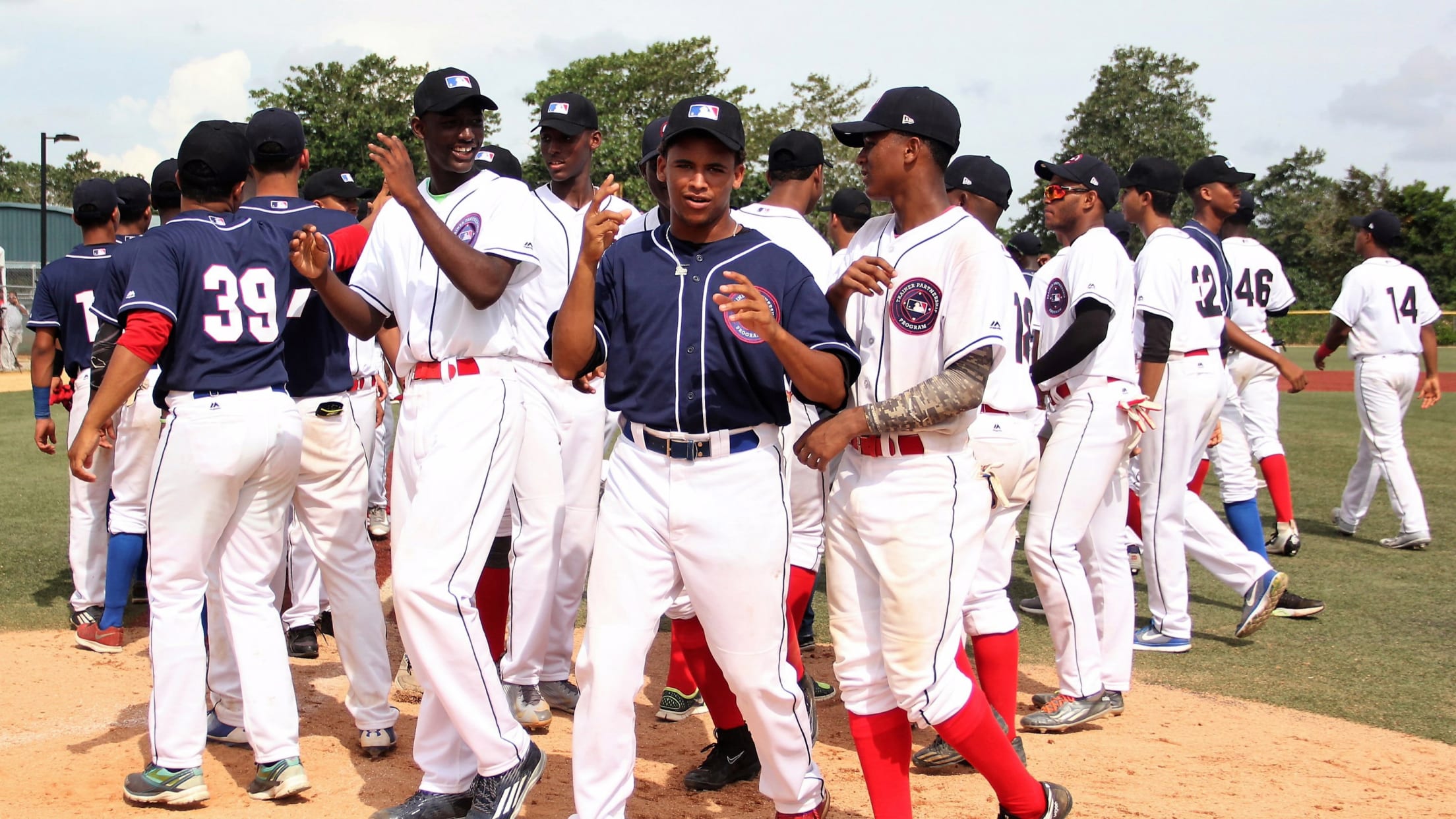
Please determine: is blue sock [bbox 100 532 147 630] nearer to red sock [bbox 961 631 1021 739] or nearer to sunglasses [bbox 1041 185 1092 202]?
red sock [bbox 961 631 1021 739]

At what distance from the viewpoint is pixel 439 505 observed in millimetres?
3789

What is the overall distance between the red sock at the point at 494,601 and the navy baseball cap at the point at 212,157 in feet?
6.41

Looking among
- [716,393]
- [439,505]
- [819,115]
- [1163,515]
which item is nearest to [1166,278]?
[1163,515]

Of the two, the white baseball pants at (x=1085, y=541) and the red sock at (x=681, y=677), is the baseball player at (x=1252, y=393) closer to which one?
the white baseball pants at (x=1085, y=541)

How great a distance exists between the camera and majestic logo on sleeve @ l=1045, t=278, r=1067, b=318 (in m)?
5.44

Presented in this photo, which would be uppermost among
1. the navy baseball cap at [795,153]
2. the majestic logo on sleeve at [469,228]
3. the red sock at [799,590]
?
the navy baseball cap at [795,153]

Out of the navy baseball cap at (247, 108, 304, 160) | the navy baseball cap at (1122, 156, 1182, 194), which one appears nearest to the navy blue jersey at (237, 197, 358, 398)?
the navy baseball cap at (247, 108, 304, 160)

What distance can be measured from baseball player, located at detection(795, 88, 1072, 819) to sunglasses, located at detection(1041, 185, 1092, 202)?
6.82ft

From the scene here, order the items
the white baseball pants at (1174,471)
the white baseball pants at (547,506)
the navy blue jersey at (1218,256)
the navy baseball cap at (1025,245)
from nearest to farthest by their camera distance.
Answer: the white baseball pants at (547,506)
the white baseball pants at (1174,471)
the navy blue jersey at (1218,256)
the navy baseball cap at (1025,245)

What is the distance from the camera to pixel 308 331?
509 centimetres

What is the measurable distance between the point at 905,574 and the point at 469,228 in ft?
6.20

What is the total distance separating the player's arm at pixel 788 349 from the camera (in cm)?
321

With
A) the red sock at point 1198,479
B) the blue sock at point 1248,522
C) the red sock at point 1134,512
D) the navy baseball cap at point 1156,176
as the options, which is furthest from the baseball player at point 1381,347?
the navy baseball cap at point 1156,176

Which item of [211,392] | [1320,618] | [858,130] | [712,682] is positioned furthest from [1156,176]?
[211,392]
